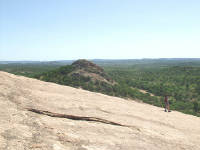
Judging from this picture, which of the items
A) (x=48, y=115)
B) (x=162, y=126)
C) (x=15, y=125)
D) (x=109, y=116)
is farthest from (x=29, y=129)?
(x=162, y=126)

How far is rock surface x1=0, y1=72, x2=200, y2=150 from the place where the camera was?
512 cm

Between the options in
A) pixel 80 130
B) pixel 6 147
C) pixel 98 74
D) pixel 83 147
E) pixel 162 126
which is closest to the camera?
pixel 6 147

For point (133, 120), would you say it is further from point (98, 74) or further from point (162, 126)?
point (98, 74)

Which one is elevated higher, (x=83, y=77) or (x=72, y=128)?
(x=72, y=128)

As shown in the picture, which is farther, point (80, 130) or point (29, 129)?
point (80, 130)

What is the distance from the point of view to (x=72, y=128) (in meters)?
6.27

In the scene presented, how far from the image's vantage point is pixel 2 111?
19.7ft

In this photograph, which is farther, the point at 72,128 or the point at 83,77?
the point at 83,77

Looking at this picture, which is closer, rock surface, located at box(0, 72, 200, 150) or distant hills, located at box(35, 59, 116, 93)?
rock surface, located at box(0, 72, 200, 150)

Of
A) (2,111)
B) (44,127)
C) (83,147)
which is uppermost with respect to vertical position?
(2,111)

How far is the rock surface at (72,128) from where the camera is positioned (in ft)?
16.8

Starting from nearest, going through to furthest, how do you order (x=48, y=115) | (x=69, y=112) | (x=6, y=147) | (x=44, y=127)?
(x=6, y=147) → (x=44, y=127) → (x=48, y=115) → (x=69, y=112)

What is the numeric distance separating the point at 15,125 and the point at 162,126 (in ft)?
22.6

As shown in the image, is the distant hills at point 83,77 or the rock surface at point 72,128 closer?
the rock surface at point 72,128
